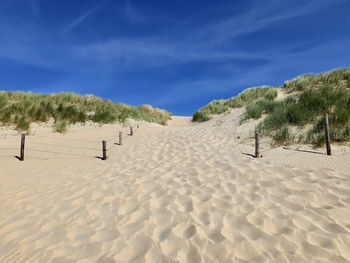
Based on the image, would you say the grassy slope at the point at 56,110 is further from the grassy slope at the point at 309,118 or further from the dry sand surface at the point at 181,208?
the grassy slope at the point at 309,118

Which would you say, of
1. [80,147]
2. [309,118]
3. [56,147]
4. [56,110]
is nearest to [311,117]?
[309,118]

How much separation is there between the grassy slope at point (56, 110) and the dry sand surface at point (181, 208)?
232 inches

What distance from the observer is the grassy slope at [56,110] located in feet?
39.3

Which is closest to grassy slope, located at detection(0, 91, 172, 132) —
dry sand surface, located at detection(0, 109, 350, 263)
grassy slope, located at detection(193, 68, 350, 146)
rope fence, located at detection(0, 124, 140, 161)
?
rope fence, located at detection(0, 124, 140, 161)

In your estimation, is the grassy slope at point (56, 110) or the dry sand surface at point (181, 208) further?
the grassy slope at point (56, 110)

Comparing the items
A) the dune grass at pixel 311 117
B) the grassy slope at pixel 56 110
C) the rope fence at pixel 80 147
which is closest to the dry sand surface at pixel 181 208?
the rope fence at pixel 80 147

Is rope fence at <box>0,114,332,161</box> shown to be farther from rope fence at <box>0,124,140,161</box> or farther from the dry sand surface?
the dry sand surface

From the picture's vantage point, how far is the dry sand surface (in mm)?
2619

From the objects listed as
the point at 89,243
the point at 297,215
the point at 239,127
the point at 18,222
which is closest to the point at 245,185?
the point at 297,215

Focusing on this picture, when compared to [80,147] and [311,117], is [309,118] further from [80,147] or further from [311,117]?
[80,147]

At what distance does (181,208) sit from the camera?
3742 millimetres

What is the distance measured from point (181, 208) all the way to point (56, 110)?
13.4 meters

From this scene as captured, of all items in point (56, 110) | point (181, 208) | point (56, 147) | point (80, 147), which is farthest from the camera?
point (56, 110)

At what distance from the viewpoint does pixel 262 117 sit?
11.8 metres
